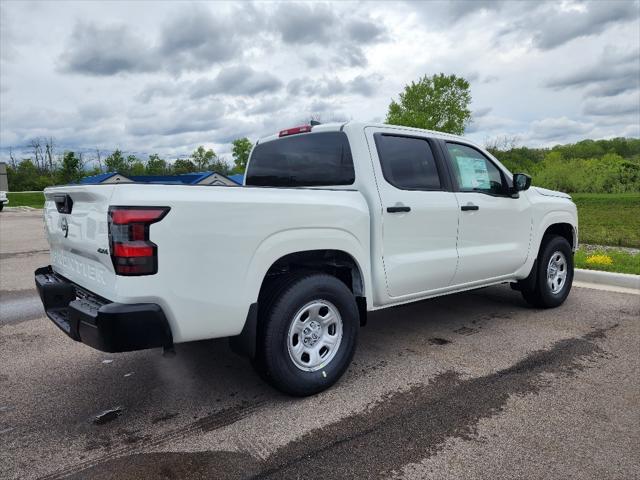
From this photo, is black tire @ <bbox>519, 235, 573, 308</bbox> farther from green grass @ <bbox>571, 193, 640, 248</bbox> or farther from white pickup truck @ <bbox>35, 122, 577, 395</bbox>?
green grass @ <bbox>571, 193, 640, 248</bbox>

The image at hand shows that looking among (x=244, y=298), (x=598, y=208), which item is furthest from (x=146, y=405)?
(x=598, y=208)

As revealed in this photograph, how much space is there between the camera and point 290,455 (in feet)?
8.69

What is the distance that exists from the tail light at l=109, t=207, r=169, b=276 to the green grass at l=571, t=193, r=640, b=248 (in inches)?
422

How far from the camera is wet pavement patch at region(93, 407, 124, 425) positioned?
9.99ft

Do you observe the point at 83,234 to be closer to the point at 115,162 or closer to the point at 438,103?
the point at 438,103

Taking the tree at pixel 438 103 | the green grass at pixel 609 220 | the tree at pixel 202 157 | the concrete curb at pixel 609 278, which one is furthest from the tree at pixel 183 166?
the concrete curb at pixel 609 278

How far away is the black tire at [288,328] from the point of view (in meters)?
3.07

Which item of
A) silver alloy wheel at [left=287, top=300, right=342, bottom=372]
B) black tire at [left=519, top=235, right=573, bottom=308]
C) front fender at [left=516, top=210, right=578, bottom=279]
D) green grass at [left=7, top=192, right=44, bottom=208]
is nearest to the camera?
silver alloy wheel at [left=287, top=300, right=342, bottom=372]

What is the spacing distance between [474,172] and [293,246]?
2.33 m

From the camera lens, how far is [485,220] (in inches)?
180

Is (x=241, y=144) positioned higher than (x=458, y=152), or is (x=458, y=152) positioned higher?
(x=241, y=144)

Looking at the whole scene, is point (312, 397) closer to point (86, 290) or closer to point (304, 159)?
point (86, 290)

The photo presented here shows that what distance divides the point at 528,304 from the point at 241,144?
200 ft

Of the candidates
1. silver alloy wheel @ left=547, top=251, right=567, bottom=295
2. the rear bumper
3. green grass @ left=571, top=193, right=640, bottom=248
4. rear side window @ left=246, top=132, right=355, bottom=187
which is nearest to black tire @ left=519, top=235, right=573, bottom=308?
silver alloy wheel @ left=547, top=251, right=567, bottom=295
